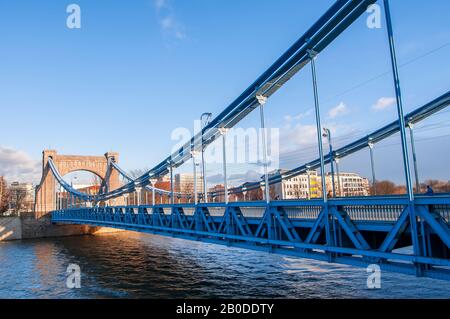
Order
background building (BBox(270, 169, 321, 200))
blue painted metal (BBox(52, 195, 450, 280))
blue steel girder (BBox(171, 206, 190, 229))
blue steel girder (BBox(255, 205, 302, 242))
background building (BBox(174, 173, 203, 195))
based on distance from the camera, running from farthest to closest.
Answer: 1. background building (BBox(174, 173, 203, 195))
2. background building (BBox(270, 169, 321, 200))
3. blue steel girder (BBox(171, 206, 190, 229))
4. blue steel girder (BBox(255, 205, 302, 242))
5. blue painted metal (BBox(52, 195, 450, 280))

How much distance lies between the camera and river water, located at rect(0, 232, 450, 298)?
16453 mm

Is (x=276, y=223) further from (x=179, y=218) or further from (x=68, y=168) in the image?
(x=68, y=168)

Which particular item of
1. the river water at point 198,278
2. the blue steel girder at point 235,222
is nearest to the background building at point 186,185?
the river water at point 198,278

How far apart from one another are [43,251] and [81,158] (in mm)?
31797

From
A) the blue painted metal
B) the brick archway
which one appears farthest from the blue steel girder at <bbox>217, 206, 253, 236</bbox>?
the brick archway

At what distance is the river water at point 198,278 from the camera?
16453 millimetres

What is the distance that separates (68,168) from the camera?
215 ft

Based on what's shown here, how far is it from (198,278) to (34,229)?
1615 inches

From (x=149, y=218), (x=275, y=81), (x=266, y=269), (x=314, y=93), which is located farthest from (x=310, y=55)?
(x=149, y=218)

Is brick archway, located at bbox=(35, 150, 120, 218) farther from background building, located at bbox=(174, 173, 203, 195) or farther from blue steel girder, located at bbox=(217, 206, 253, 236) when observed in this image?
blue steel girder, located at bbox=(217, 206, 253, 236)

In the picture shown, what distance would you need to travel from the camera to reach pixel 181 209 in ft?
71.3

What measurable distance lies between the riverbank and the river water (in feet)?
68.4
